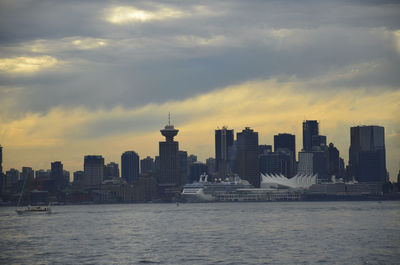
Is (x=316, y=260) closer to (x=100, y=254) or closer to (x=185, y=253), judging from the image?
(x=185, y=253)

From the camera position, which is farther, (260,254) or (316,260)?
(260,254)

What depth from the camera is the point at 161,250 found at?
64688 mm

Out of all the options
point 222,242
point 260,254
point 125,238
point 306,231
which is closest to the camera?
point 260,254

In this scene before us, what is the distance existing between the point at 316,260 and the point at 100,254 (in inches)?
792

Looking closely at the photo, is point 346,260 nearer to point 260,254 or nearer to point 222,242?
point 260,254

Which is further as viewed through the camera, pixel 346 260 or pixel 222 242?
pixel 222 242

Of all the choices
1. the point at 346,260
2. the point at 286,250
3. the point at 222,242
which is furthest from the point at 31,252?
the point at 346,260

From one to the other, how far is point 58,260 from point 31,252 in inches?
321

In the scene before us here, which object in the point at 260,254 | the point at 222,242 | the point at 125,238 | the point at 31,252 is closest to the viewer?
the point at 260,254

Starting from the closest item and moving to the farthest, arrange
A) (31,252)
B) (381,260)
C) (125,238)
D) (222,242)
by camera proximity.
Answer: (381,260) < (31,252) < (222,242) < (125,238)

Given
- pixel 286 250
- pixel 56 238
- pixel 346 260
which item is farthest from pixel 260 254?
pixel 56 238

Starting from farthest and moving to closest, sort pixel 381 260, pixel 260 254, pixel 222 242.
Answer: pixel 222 242 → pixel 260 254 → pixel 381 260

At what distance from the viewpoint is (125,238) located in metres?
79.3

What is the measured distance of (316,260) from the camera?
179 feet
